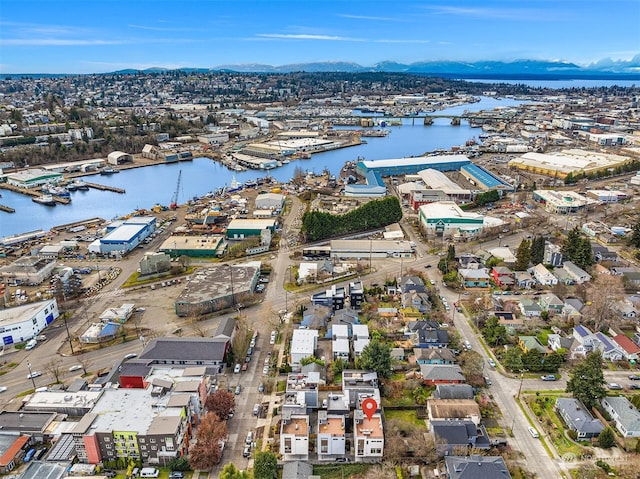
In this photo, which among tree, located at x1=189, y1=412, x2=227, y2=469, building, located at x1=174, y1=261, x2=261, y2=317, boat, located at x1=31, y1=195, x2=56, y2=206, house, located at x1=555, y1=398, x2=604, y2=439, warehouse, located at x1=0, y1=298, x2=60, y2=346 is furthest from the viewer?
boat, located at x1=31, y1=195, x2=56, y2=206

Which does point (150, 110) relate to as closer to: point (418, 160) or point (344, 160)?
point (344, 160)

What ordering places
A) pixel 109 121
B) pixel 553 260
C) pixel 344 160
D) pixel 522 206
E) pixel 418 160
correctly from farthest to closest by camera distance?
pixel 109 121, pixel 344 160, pixel 418 160, pixel 522 206, pixel 553 260

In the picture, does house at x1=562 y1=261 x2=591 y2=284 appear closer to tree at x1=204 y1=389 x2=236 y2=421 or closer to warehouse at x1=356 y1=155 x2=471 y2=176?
tree at x1=204 y1=389 x2=236 y2=421

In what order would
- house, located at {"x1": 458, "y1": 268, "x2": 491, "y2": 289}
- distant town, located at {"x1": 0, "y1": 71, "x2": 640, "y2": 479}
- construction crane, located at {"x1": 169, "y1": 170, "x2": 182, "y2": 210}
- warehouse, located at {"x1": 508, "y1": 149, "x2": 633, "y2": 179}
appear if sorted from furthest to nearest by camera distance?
warehouse, located at {"x1": 508, "y1": 149, "x2": 633, "y2": 179} → construction crane, located at {"x1": 169, "y1": 170, "x2": 182, "y2": 210} → house, located at {"x1": 458, "y1": 268, "x2": 491, "y2": 289} → distant town, located at {"x1": 0, "y1": 71, "x2": 640, "y2": 479}

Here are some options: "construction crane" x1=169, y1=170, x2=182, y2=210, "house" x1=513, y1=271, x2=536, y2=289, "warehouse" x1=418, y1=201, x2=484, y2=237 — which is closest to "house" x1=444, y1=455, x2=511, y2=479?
"house" x1=513, y1=271, x2=536, y2=289

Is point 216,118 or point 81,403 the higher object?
point 216,118

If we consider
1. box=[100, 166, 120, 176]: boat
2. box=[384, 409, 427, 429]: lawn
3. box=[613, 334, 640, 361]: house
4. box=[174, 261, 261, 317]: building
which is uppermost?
box=[100, 166, 120, 176]: boat

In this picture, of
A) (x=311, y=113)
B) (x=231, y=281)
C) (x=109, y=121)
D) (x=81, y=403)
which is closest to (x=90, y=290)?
(x=231, y=281)
